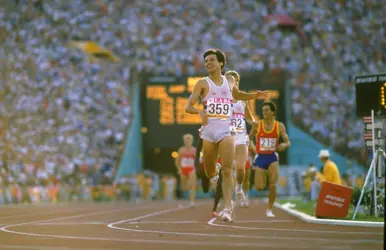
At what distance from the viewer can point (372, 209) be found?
1330 cm

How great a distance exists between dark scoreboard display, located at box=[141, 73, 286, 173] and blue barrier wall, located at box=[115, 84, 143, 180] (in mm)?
1034

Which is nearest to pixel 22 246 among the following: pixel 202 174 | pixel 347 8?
pixel 202 174

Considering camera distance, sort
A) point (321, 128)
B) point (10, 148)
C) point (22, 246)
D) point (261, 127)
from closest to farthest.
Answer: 1. point (22, 246)
2. point (261, 127)
3. point (10, 148)
4. point (321, 128)

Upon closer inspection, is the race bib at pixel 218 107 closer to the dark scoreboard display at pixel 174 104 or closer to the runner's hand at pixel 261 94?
the runner's hand at pixel 261 94

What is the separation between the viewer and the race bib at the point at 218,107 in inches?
400

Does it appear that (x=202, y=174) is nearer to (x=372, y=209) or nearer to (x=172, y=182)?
(x=372, y=209)

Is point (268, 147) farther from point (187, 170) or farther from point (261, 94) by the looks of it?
point (187, 170)

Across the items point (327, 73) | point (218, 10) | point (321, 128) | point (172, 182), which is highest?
point (218, 10)

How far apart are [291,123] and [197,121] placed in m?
4.59

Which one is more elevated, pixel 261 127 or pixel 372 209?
pixel 261 127

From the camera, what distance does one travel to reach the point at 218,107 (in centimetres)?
1020

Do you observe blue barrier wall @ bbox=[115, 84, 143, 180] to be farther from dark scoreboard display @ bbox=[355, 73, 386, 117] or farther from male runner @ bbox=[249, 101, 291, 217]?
dark scoreboard display @ bbox=[355, 73, 386, 117]

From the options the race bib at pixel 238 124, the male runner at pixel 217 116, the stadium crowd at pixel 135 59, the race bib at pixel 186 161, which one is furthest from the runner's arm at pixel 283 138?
the stadium crowd at pixel 135 59

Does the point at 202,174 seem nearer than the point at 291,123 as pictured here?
Yes
